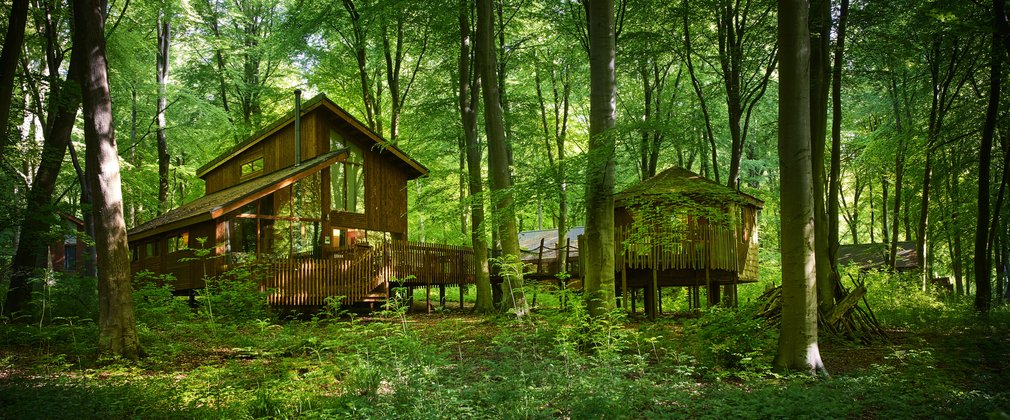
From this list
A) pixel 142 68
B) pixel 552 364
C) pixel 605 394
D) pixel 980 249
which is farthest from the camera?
pixel 142 68

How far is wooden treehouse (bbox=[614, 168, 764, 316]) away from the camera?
45.8ft

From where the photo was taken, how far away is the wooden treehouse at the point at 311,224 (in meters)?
15.9

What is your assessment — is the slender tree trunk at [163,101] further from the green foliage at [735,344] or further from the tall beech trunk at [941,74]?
the tall beech trunk at [941,74]

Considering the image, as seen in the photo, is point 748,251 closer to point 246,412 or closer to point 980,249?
point 980,249

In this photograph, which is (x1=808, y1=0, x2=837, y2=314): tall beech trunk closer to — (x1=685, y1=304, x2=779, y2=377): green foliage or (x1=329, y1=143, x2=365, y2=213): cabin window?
(x1=685, y1=304, x2=779, y2=377): green foliage

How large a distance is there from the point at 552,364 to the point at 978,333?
8.95 metres

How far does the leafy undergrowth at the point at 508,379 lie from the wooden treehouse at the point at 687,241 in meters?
4.23

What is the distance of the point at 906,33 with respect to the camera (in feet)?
45.0

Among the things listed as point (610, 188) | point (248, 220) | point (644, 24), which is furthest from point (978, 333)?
point (248, 220)

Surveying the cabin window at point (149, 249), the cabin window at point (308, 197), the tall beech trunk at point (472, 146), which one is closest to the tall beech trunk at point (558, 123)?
the tall beech trunk at point (472, 146)

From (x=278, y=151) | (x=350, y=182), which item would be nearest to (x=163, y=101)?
(x=278, y=151)

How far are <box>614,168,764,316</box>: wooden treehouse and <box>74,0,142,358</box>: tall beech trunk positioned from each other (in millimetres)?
9554

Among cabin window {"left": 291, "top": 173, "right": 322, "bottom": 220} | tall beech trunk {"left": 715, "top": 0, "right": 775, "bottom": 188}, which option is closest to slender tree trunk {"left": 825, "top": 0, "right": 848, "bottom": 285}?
tall beech trunk {"left": 715, "top": 0, "right": 775, "bottom": 188}

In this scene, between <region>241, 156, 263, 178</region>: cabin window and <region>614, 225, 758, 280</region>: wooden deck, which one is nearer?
<region>614, 225, 758, 280</region>: wooden deck
